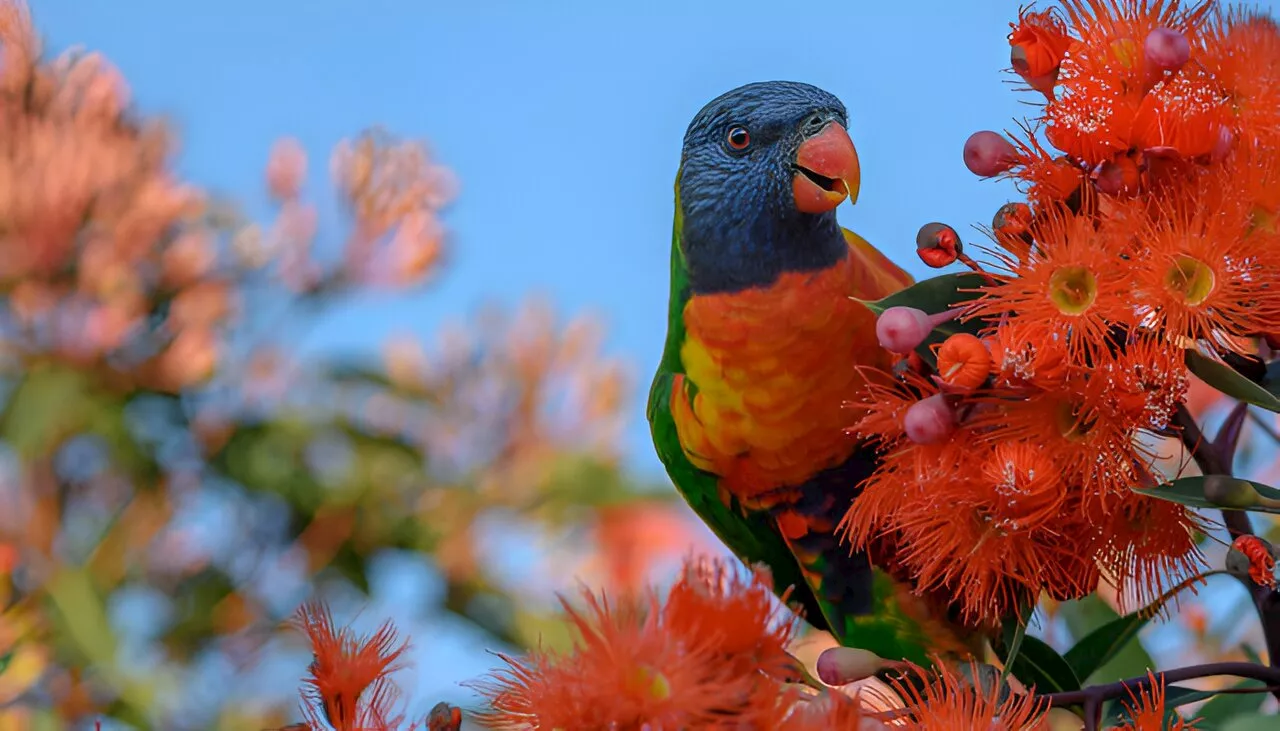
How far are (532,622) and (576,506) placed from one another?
36 cm

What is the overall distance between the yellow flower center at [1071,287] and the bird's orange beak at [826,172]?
43cm

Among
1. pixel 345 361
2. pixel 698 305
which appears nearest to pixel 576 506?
pixel 345 361

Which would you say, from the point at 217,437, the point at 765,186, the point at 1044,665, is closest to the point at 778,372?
the point at 765,186

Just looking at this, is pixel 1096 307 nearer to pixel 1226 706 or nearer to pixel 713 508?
pixel 1226 706

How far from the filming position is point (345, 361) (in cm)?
320

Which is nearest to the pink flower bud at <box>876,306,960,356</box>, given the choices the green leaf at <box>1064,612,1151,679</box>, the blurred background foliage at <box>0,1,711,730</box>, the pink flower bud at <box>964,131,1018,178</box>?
the pink flower bud at <box>964,131,1018,178</box>

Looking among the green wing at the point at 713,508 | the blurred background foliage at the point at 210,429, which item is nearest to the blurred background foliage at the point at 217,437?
the blurred background foliage at the point at 210,429

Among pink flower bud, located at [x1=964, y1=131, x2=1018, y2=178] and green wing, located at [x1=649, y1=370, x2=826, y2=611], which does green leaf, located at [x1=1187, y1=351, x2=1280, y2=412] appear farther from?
green wing, located at [x1=649, y1=370, x2=826, y2=611]

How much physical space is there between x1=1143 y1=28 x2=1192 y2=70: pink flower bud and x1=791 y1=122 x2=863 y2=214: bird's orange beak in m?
0.41

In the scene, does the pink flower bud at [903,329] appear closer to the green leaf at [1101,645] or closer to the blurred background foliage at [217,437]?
the green leaf at [1101,645]

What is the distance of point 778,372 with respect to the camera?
3.98ft

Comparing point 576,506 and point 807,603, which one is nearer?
point 807,603

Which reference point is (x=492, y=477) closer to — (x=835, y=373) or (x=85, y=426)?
(x=85, y=426)

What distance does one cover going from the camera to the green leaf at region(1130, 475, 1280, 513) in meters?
0.73
